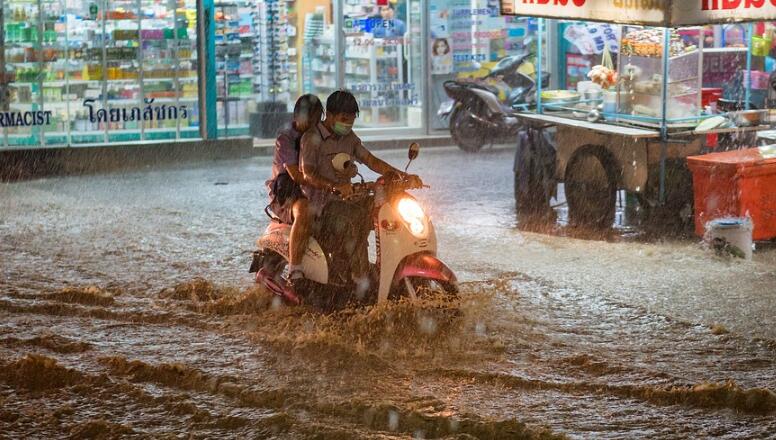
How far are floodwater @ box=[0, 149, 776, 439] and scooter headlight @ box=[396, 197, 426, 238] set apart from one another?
438mm

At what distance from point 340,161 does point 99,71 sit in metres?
9.08

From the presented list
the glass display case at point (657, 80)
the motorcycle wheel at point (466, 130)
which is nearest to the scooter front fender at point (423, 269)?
the glass display case at point (657, 80)

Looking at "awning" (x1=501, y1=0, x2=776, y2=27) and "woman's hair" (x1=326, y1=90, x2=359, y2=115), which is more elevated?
"awning" (x1=501, y1=0, x2=776, y2=27)

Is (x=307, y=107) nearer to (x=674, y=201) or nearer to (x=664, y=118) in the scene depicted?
(x=664, y=118)

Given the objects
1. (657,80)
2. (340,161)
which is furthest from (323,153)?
(657,80)

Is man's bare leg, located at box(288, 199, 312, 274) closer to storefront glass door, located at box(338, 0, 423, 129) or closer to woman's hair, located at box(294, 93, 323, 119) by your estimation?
woman's hair, located at box(294, 93, 323, 119)

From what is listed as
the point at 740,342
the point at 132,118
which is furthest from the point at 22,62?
the point at 740,342

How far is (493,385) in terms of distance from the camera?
20.1ft

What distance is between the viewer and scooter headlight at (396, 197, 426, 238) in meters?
7.01

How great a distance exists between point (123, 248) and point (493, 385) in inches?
185

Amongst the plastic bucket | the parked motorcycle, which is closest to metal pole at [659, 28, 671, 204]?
the plastic bucket

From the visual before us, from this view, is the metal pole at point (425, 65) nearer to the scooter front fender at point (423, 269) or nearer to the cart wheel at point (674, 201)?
the cart wheel at point (674, 201)

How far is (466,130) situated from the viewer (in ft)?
54.0

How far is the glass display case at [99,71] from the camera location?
15164 mm
